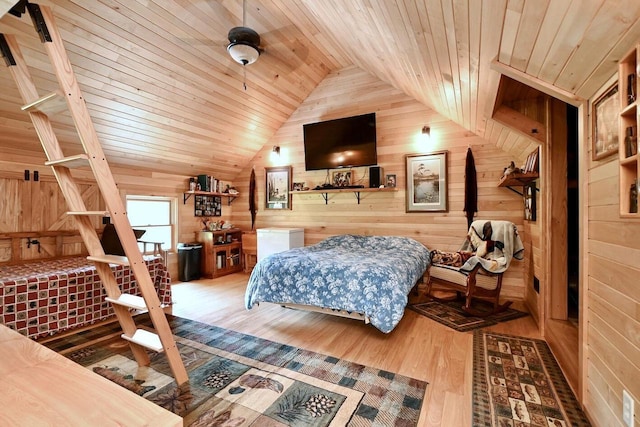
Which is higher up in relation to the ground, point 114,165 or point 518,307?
point 114,165

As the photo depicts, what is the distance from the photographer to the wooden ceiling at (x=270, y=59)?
1324 mm

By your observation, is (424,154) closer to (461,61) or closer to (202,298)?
(461,61)

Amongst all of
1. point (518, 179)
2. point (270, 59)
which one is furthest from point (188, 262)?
point (518, 179)

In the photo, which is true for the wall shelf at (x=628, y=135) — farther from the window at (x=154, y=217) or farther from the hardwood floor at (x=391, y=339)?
the window at (x=154, y=217)

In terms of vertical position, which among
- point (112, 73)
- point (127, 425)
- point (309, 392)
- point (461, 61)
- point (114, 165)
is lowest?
point (309, 392)

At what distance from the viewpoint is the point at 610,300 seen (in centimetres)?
134

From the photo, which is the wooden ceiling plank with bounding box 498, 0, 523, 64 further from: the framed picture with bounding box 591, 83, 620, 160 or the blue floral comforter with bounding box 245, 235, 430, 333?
the blue floral comforter with bounding box 245, 235, 430, 333

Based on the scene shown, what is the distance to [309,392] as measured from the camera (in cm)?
184

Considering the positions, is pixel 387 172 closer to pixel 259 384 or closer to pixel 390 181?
pixel 390 181

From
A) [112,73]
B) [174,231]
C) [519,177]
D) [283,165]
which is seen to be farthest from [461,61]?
[174,231]

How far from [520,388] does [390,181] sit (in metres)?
3.01

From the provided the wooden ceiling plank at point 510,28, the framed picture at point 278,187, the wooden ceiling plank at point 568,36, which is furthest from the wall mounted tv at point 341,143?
the wooden ceiling plank at point 568,36

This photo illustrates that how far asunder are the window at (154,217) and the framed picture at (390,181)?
12.0 ft

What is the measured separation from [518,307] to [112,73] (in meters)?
5.21
